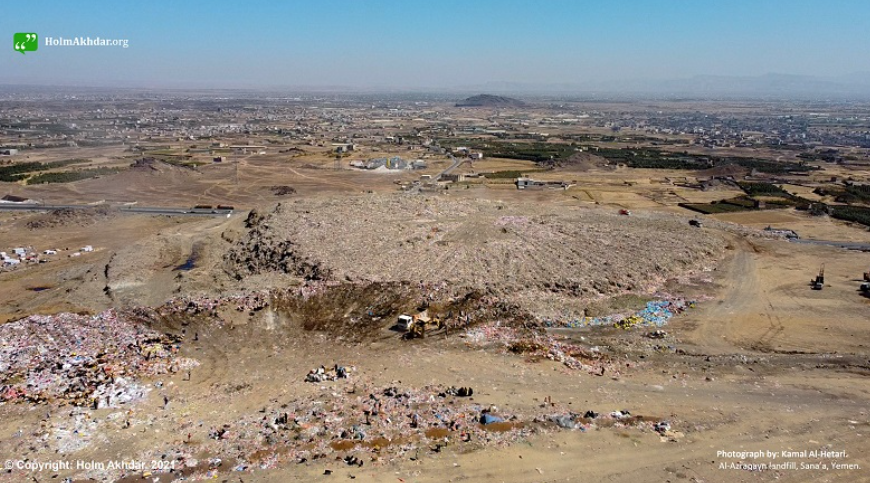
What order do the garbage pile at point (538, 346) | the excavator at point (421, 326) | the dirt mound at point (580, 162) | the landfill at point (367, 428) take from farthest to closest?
the dirt mound at point (580, 162) < the excavator at point (421, 326) < the garbage pile at point (538, 346) < the landfill at point (367, 428)

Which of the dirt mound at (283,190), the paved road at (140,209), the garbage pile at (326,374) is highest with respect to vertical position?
the dirt mound at (283,190)

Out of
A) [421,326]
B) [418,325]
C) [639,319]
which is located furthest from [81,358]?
[639,319]

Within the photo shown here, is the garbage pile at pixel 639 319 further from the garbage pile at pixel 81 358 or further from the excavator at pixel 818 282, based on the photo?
the garbage pile at pixel 81 358

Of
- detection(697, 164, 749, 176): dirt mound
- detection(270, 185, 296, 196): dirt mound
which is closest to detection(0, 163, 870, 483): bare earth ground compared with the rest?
detection(270, 185, 296, 196): dirt mound

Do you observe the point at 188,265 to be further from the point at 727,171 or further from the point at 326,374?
the point at 727,171

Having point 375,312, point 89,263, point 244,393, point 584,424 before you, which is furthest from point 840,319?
point 89,263

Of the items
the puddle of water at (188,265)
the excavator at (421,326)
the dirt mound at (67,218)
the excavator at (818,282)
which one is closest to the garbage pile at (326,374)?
the excavator at (421,326)
